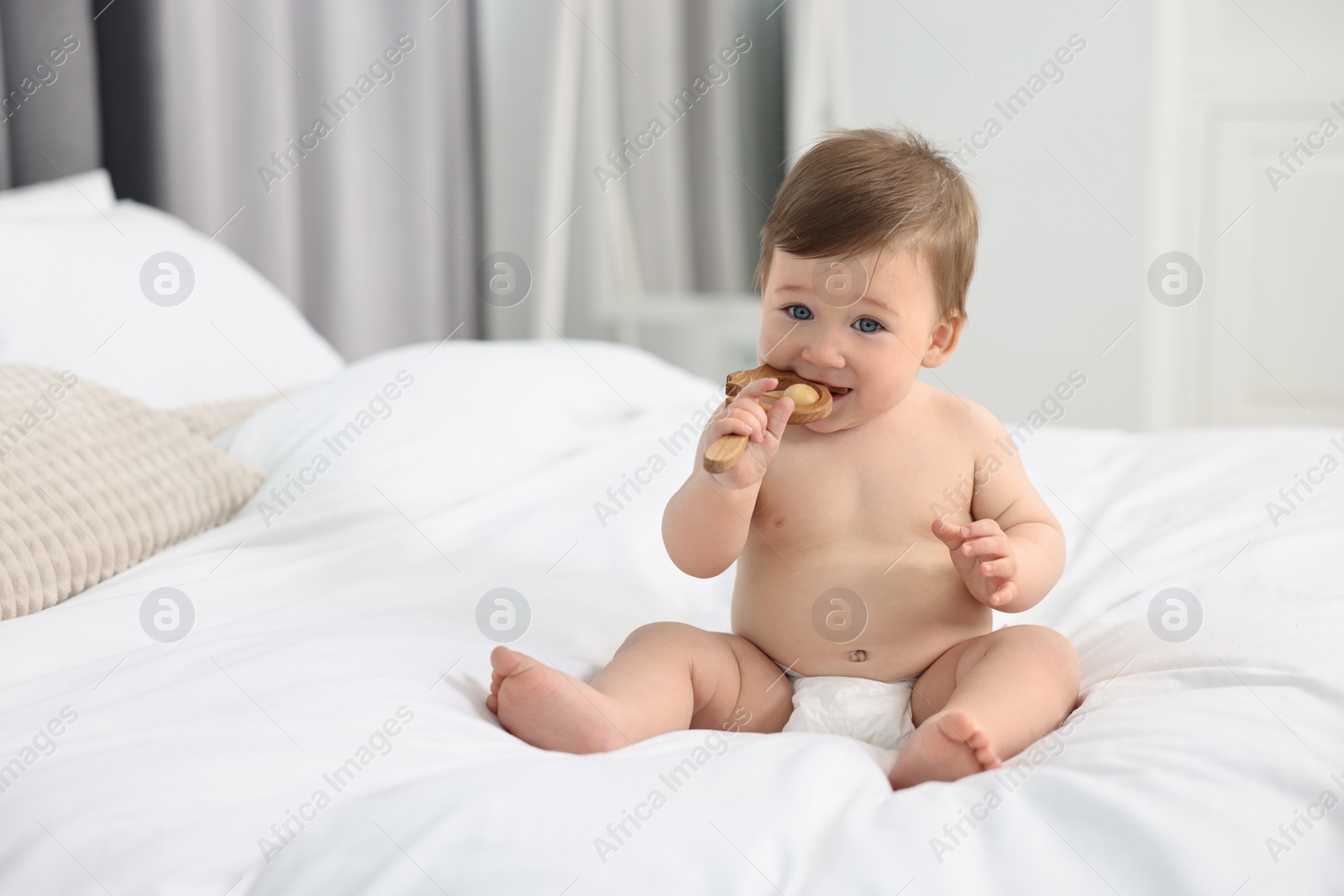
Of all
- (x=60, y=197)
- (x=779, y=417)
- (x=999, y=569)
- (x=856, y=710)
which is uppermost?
(x=60, y=197)

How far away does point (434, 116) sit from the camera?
2303 mm

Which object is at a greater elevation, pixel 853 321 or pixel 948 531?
pixel 853 321

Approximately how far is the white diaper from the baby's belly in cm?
2

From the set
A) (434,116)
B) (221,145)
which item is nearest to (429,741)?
(221,145)

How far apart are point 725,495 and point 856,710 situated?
7.1 inches

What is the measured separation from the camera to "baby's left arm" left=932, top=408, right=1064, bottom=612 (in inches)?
28.4

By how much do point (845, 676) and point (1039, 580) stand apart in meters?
0.16

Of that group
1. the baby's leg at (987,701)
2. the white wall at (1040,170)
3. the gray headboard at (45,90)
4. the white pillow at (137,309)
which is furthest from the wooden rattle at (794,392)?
the white wall at (1040,170)

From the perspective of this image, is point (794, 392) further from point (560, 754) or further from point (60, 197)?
point (60, 197)

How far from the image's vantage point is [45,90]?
5.04 ft

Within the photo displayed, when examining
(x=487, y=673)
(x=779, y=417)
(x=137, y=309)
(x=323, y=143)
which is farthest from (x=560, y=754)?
(x=323, y=143)

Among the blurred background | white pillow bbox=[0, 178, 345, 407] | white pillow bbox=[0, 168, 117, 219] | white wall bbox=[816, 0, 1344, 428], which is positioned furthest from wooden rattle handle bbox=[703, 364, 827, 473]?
white wall bbox=[816, 0, 1344, 428]

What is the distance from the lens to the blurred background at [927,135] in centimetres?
233

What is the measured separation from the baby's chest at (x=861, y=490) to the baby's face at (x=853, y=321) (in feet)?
0.15
